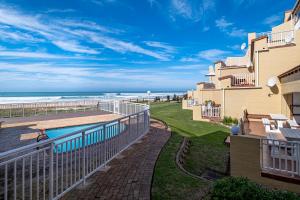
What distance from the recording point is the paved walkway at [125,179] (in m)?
3.62

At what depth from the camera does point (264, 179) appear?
14.5 ft

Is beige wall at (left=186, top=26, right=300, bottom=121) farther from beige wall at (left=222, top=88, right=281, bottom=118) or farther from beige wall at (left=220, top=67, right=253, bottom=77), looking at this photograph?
beige wall at (left=220, top=67, right=253, bottom=77)

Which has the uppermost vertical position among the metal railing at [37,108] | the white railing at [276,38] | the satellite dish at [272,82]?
the white railing at [276,38]

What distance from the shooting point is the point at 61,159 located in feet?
13.5

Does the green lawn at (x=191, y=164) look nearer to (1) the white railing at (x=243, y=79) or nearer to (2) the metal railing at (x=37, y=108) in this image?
(1) the white railing at (x=243, y=79)

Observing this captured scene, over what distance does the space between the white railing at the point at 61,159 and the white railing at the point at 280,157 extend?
12.0 ft

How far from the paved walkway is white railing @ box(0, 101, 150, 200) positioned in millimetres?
187

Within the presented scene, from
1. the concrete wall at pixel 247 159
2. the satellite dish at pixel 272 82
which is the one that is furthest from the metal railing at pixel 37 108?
the concrete wall at pixel 247 159

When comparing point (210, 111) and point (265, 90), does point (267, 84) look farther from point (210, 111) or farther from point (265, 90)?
point (210, 111)

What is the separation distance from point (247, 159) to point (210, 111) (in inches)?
381

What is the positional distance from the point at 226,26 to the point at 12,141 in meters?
25.0

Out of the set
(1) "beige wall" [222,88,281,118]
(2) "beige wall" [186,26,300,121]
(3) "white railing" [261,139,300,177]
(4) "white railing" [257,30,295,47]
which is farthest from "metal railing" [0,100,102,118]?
(3) "white railing" [261,139,300,177]

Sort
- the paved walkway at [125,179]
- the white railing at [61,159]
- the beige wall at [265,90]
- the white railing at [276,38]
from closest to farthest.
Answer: the white railing at [61,159]
the paved walkway at [125,179]
the beige wall at [265,90]
the white railing at [276,38]

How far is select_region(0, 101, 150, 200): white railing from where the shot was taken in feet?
9.18
